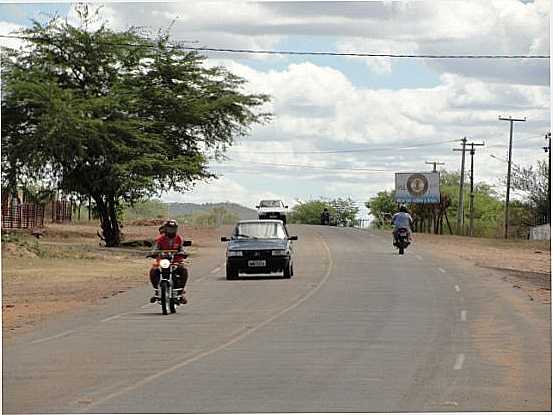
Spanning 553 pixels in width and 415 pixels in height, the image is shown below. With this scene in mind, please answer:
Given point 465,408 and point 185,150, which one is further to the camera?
point 185,150

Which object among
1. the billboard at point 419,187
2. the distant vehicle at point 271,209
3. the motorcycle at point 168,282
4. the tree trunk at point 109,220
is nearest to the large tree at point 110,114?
the tree trunk at point 109,220

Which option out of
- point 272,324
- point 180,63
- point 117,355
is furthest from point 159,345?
point 180,63

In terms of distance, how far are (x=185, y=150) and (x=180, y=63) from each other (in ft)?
12.0

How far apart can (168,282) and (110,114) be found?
28.8m

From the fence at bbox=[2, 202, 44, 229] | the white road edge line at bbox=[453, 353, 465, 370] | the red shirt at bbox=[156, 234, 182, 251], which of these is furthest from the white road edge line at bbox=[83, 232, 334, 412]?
the fence at bbox=[2, 202, 44, 229]

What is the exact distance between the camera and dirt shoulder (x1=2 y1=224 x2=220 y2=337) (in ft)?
97.7

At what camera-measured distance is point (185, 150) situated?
58.6 metres

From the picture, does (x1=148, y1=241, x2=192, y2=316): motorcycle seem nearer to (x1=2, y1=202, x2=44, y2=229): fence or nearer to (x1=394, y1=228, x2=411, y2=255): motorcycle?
(x1=394, y1=228, x2=411, y2=255): motorcycle

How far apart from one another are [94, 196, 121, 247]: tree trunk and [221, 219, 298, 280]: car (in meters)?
21.0

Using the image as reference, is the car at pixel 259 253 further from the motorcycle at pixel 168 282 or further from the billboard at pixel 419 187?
the billboard at pixel 419 187

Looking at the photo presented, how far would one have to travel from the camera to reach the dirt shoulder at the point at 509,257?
38000mm

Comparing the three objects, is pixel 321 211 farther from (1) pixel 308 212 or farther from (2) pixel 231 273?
(2) pixel 231 273

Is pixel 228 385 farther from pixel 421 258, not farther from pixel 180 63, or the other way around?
pixel 180 63

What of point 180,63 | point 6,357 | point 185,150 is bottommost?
point 6,357
